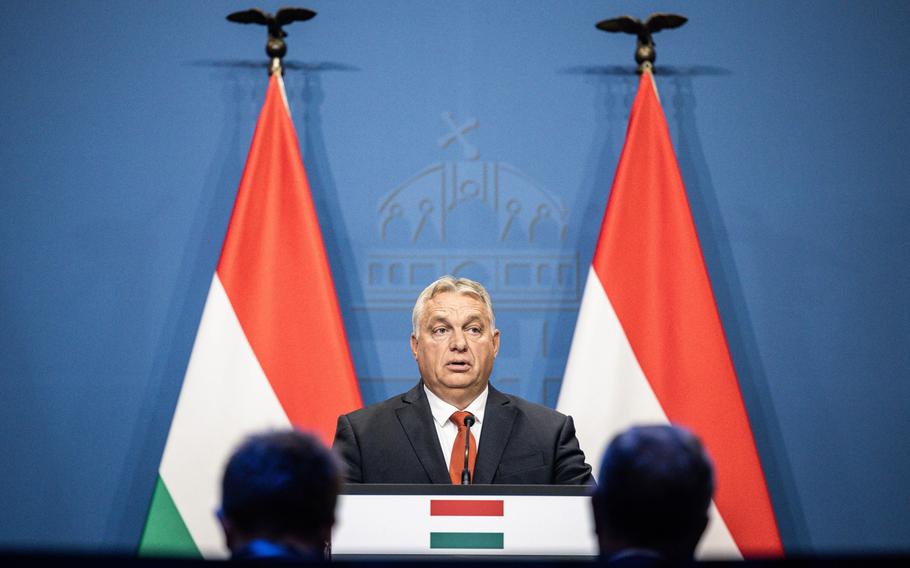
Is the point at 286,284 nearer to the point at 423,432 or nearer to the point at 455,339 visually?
the point at 455,339

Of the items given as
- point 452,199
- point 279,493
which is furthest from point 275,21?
point 279,493

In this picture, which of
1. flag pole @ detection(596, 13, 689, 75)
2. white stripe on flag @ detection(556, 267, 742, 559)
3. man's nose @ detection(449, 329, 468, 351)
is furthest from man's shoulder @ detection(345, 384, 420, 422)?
flag pole @ detection(596, 13, 689, 75)

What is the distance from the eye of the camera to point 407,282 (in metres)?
3.47

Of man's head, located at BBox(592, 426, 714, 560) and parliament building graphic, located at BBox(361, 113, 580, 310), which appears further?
parliament building graphic, located at BBox(361, 113, 580, 310)

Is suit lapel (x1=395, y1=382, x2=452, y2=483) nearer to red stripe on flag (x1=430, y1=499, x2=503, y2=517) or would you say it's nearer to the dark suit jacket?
the dark suit jacket

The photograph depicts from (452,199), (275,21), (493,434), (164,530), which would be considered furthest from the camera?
(452,199)

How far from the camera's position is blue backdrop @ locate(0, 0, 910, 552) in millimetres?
3408

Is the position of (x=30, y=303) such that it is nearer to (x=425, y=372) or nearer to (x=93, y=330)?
(x=93, y=330)

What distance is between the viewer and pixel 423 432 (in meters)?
2.65

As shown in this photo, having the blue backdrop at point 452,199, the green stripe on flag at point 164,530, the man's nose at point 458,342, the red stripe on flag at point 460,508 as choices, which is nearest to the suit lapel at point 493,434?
the man's nose at point 458,342

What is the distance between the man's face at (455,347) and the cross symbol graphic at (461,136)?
2.75 ft

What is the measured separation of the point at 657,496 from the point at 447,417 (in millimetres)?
1595

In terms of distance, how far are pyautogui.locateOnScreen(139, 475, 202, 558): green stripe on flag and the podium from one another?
1.24m

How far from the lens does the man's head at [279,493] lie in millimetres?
1173
